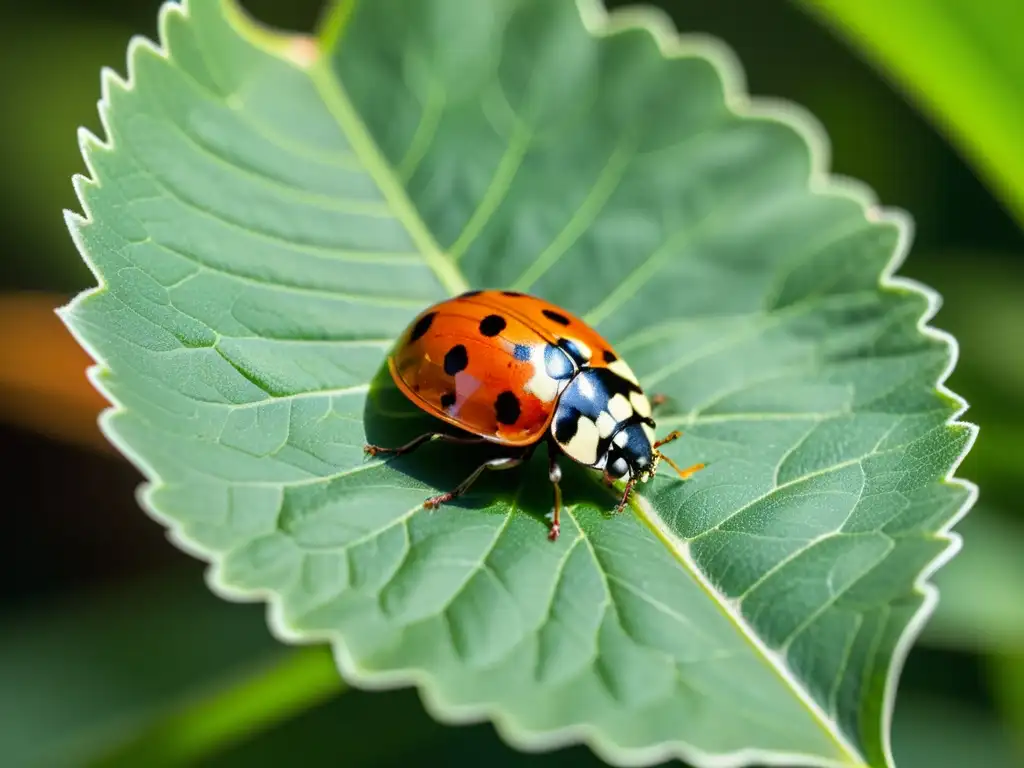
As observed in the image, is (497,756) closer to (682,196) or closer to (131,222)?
(682,196)

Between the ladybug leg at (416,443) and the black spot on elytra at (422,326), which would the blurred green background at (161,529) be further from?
the black spot on elytra at (422,326)

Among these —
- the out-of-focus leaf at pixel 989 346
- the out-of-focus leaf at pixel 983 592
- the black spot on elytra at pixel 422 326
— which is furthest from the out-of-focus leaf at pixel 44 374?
the out-of-focus leaf at pixel 989 346

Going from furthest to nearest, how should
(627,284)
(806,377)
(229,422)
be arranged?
(627,284)
(806,377)
(229,422)

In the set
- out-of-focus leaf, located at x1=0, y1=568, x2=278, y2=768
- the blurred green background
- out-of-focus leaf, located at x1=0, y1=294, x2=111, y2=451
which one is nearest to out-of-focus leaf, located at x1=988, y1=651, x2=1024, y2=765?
the blurred green background

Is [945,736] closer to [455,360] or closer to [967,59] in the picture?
[967,59]

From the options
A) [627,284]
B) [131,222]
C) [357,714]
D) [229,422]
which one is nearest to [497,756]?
[357,714]
